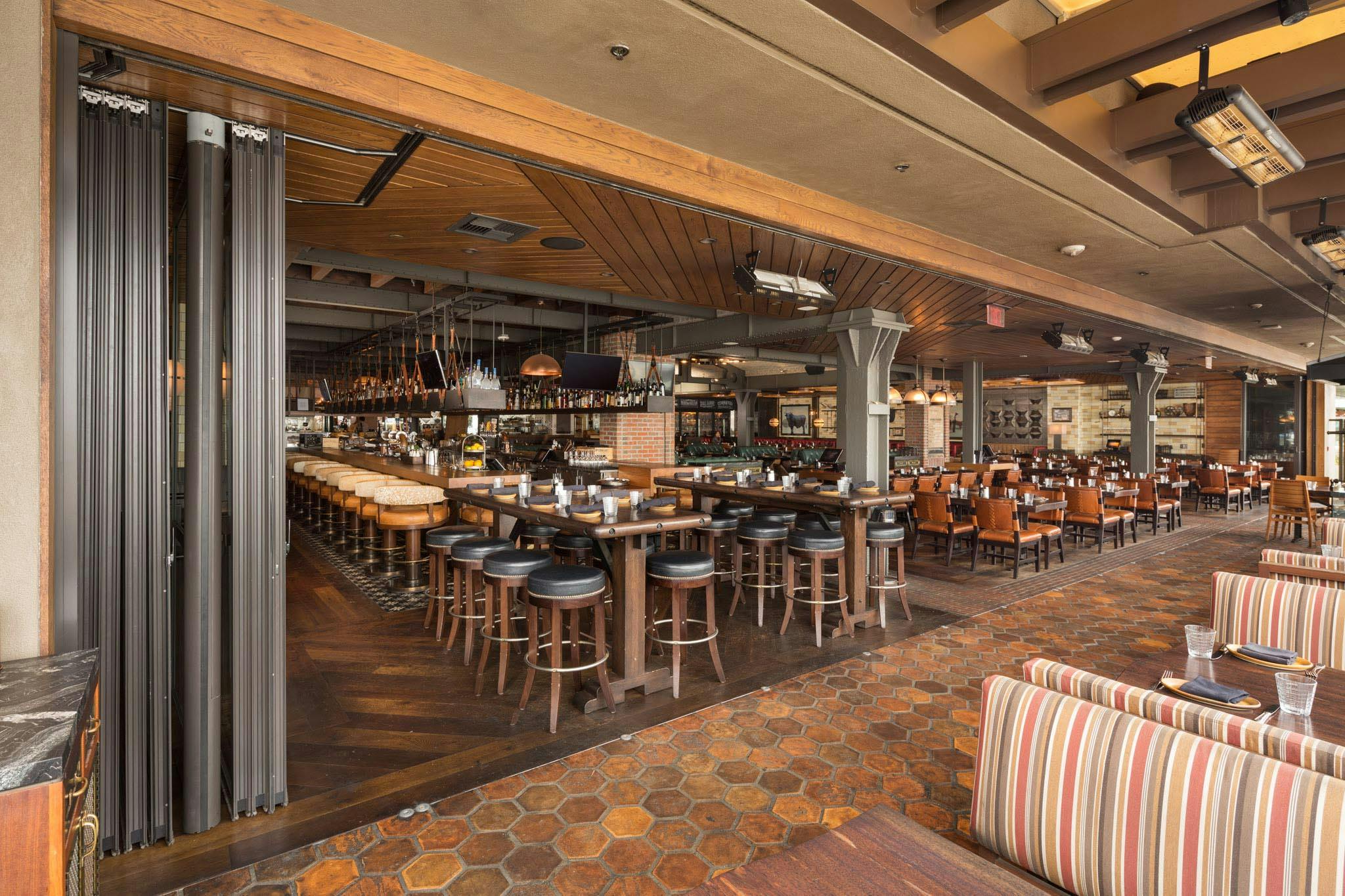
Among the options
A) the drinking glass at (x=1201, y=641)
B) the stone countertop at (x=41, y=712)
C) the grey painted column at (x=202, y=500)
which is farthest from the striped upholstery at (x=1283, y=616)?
the grey painted column at (x=202, y=500)

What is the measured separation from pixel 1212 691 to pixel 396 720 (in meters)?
3.37

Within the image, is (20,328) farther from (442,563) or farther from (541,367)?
(541,367)

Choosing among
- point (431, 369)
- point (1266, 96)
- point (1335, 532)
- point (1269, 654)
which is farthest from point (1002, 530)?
point (431, 369)

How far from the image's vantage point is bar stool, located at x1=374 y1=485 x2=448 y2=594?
19.8ft

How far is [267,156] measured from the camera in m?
2.67

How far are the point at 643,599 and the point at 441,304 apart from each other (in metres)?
5.38

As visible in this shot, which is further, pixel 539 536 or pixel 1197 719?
pixel 539 536

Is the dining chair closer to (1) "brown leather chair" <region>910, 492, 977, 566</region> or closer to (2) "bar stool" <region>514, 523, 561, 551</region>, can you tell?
(1) "brown leather chair" <region>910, 492, 977, 566</region>

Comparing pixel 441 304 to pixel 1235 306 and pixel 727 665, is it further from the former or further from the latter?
pixel 1235 306

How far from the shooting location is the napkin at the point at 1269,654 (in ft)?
6.98

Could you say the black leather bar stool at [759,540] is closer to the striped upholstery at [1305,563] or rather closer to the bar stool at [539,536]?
the bar stool at [539,536]

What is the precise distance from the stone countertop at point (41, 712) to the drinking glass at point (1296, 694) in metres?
2.83

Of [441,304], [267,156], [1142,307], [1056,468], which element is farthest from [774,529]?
[1056,468]

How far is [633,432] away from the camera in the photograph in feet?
30.8
